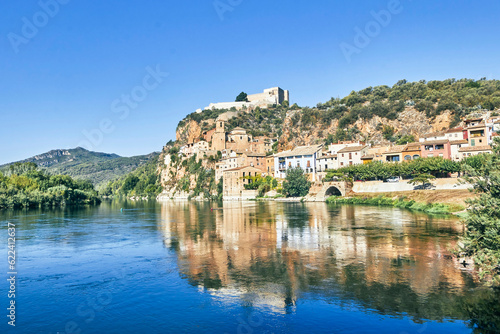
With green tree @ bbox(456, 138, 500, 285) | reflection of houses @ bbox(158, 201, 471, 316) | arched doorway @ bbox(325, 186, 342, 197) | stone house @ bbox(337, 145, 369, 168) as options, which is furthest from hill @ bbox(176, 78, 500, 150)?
green tree @ bbox(456, 138, 500, 285)

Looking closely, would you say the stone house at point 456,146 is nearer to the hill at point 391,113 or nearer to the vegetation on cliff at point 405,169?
the vegetation on cliff at point 405,169

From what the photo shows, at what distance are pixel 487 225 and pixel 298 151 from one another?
6969cm

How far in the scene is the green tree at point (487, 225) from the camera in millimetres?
13014

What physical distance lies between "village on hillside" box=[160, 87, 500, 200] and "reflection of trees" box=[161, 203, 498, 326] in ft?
26.6

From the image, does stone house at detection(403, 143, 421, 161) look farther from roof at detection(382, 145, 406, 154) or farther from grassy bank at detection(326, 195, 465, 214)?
grassy bank at detection(326, 195, 465, 214)

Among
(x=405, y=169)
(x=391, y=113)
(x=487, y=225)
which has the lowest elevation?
(x=487, y=225)

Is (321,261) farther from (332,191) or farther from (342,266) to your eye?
(332,191)

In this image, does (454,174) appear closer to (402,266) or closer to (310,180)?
(310,180)

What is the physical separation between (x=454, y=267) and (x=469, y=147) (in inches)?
1803

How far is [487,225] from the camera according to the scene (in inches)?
534

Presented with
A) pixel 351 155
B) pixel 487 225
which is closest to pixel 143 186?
pixel 351 155

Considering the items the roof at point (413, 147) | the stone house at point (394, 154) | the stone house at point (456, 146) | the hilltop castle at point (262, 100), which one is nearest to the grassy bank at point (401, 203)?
the stone house at point (394, 154)

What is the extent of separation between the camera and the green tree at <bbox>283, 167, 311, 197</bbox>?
70.4m

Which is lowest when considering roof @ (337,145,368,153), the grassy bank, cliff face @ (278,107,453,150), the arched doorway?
the grassy bank
